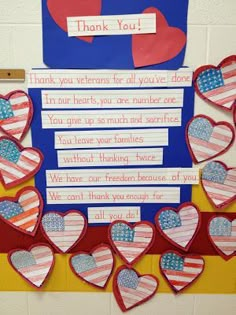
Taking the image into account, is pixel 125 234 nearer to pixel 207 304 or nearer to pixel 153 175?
pixel 153 175

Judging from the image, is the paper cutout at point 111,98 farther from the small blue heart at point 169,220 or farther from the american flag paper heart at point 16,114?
the small blue heart at point 169,220

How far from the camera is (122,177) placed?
91cm

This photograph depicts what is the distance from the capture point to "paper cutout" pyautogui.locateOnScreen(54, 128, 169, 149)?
0.88 metres

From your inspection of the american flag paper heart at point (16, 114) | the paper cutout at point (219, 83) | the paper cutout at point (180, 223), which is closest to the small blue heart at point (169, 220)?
the paper cutout at point (180, 223)

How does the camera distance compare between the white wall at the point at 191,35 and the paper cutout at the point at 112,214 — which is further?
the paper cutout at the point at 112,214

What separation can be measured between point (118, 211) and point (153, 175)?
139 mm

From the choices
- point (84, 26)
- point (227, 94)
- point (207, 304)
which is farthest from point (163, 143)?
point (207, 304)

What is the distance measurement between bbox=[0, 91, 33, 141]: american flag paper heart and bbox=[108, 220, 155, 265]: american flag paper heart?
0.35 meters

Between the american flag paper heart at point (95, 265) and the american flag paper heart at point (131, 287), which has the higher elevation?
the american flag paper heart at point (95, 265)

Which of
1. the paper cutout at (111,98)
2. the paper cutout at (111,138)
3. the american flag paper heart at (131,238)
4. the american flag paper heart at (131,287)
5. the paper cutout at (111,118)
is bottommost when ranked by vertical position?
the american flag paper heart at (131,287)

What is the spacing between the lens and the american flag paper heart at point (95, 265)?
3.15ft

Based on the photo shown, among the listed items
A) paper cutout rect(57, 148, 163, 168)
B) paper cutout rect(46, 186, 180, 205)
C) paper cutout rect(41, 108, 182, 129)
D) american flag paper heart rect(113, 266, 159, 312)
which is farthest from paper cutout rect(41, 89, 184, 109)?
american flag paper heart rect(113, 266, 159, 312)

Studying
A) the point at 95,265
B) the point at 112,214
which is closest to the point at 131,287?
the point at 95,265

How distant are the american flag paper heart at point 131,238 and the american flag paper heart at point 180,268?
0.22 feet
